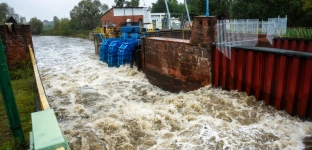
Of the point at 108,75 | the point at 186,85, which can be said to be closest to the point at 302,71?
the point at 186,85

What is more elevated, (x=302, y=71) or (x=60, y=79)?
(x=302, y=71)

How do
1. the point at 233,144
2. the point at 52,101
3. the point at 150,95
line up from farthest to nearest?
the point at 150,95, the point at 52,101, the point at 233,144

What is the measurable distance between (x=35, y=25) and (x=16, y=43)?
6653 cm

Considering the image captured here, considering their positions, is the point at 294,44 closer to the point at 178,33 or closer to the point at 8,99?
the point at 178,33

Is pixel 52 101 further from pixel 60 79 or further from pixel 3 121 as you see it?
pixel 60 79

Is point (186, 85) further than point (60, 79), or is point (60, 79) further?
point (60, 79)

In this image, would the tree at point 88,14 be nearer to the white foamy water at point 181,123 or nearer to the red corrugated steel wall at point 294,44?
the red corrugated steel wall at point 294,44

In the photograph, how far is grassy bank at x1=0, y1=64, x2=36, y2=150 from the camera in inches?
197

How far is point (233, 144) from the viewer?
561 centimetres

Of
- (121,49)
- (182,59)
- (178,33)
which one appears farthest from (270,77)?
(178,33)

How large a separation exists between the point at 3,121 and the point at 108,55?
12.8m

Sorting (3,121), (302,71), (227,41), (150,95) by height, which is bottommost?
(150,95)

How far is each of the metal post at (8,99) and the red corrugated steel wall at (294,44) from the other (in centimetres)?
1213

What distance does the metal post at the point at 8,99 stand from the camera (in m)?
3.57
